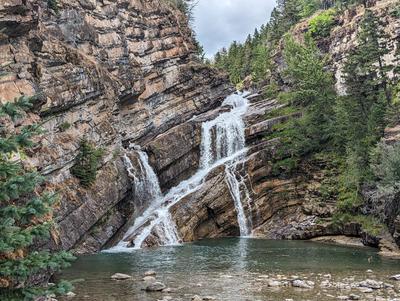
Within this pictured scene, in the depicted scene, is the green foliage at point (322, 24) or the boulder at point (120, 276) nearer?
the boulder at point (120, 276)

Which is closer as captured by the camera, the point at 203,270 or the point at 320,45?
the point at 203,270

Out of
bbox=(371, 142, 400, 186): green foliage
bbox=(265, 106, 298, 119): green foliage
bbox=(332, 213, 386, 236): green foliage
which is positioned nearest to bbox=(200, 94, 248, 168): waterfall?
bbox=(265, 106, 298, 119): green foliage

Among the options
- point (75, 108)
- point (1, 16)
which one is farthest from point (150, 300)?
point (75, 108)

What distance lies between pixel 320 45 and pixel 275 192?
39.2 m

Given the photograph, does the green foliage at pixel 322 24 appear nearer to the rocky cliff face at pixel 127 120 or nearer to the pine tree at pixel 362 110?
the rocky cliff face at pixel 127 120

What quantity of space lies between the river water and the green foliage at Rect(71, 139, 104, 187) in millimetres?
7437

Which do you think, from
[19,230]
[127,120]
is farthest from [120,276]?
[127,120]

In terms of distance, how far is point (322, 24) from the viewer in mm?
83250

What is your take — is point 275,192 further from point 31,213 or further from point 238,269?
point 31,213

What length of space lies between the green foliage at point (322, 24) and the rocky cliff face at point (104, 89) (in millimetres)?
21265

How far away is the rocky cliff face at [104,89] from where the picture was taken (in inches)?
1473

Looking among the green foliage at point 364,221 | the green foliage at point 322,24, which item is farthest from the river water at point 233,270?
the green foliage at point 322,24

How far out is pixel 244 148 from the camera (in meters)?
56.0

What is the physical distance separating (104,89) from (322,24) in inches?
1945
